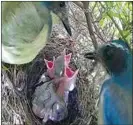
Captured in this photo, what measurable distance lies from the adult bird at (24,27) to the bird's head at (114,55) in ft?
0.40

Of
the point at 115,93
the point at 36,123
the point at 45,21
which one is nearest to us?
the point at 115,93

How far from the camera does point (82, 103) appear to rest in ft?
3.47

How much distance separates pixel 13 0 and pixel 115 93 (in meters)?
0.22

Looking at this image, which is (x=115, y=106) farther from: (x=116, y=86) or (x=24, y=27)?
(x=24, y=27)

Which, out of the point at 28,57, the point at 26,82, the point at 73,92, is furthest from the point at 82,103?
the point at 28,57

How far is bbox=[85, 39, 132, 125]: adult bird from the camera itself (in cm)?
64

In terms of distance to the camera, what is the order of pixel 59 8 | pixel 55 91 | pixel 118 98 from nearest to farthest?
pixel 118 98 < pixel 59 8 < pixel 55 91

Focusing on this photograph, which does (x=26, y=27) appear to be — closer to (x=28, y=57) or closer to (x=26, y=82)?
(x=28, y=57)

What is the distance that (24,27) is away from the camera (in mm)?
749

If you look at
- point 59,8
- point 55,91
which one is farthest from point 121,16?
point 55,91

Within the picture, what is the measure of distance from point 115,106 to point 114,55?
79mm

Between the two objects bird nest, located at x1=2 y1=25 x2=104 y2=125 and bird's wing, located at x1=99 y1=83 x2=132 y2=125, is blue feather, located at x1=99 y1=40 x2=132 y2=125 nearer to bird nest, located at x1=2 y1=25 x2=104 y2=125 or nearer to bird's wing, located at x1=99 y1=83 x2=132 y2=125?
bird's wing, located at x1=99 y1=83 x2=132 y2=125

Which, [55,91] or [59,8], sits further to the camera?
[55,91]

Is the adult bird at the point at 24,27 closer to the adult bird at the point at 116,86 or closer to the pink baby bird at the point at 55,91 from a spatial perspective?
the adult bird at the point at 116,86
